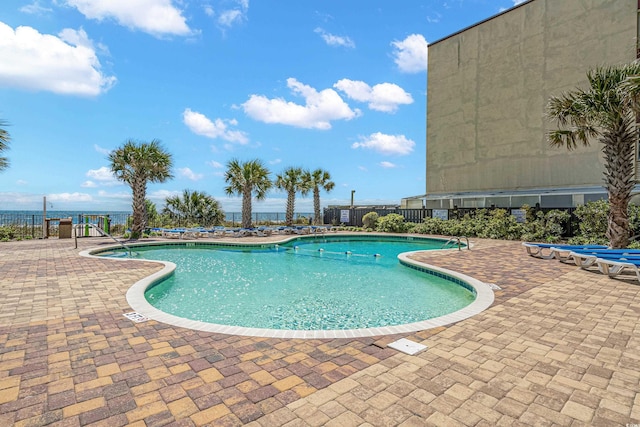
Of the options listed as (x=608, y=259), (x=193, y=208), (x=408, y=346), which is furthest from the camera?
(x=193, y=208)

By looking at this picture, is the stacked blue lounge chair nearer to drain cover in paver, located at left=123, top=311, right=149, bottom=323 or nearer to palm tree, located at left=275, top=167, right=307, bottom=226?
drain cover in paver, located at left=123, top=311, right=149, bottom=323

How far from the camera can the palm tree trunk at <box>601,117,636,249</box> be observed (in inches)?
385

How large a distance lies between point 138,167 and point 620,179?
20051mm

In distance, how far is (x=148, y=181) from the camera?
58.6 feet

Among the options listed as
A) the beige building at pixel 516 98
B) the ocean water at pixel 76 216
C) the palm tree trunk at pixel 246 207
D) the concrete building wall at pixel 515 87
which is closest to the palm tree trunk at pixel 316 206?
the ocean water at pixel 76 216

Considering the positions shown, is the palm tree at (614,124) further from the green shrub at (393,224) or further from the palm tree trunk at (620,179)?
the green shrub at (393,224)

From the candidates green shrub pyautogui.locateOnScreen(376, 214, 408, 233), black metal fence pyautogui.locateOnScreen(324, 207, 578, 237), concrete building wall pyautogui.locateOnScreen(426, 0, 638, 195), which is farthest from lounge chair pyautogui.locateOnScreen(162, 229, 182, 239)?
concrete building wall pyautogui.locateOnScreen(426, 0, 638, 195)

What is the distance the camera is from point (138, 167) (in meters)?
17.1

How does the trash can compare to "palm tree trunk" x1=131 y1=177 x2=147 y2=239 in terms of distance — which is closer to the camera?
the trash can

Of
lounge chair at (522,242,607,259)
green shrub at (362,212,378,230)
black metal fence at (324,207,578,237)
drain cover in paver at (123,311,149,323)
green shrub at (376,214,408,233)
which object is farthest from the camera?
green shrub at (362,212,378,230)

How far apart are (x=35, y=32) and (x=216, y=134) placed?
38.7 ft

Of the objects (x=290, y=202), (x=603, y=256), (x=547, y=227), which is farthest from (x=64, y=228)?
(x=547, y=227)

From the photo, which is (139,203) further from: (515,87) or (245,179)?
(515,87)

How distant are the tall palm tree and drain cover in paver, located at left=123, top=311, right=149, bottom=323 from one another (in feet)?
75.4
